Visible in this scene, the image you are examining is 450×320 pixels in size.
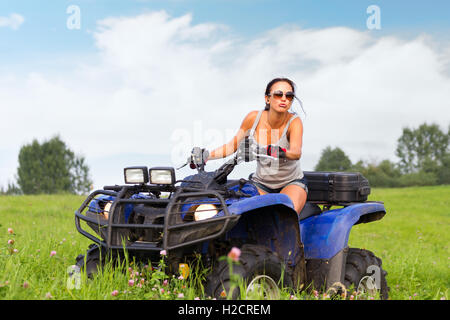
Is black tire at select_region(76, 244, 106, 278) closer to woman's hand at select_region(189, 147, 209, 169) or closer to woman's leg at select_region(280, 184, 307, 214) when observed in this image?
woman's hand at select_region(189, 147, 209, 169)

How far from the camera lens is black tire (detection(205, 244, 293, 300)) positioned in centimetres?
347

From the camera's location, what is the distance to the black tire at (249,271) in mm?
3473

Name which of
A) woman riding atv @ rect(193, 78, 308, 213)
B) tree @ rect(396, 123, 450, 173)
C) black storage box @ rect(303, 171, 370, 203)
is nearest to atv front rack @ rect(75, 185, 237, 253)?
woman riding atv @ rect(193, 78, 308, 213)

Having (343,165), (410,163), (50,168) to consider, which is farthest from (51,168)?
(410,163)

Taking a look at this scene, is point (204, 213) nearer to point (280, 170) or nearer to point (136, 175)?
point (136, 175)

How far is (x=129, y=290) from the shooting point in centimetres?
377

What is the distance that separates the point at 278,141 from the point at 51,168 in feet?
162

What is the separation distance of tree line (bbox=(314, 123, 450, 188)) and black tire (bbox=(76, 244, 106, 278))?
173 ft

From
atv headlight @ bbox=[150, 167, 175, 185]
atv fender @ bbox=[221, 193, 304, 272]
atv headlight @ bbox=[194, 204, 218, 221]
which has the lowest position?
atv fender @ bbox=[221, 193, 304, 272]

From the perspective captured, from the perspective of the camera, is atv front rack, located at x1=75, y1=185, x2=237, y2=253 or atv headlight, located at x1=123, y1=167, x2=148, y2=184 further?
atv headlight, located at x1=123, y1=167, x2=148, y2=184

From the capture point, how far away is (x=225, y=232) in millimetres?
3543

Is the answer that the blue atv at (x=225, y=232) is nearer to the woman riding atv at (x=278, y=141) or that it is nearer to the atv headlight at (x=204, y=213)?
the atv headlight at (x=204, y=213)
